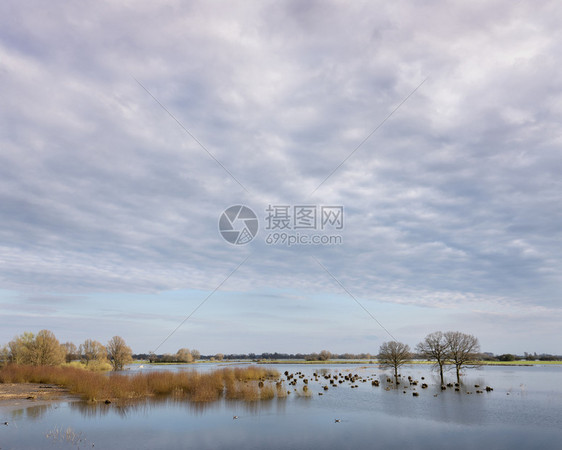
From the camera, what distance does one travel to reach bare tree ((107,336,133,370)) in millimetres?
116625

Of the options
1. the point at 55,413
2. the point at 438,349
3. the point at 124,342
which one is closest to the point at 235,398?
the point at 55,413

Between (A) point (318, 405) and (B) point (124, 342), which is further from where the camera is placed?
(B) point (124, 342)

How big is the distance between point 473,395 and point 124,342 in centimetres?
10488

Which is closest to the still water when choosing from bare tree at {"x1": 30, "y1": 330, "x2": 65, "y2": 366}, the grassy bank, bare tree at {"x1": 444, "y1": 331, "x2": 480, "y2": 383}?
the grassy bank

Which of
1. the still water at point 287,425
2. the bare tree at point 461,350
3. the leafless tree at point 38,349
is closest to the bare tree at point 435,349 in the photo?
the bare tree at point 461,350

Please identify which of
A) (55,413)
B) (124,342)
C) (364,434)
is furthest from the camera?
(124,342)

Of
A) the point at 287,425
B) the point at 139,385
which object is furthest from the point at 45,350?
the point at 287,425

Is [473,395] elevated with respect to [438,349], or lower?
lower

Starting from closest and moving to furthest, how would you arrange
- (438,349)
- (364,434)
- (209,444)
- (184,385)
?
(209,444)
(364,434)
(184,385)
(438,349)

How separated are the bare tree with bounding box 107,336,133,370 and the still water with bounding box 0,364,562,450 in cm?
8489

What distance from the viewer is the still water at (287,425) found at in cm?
2452

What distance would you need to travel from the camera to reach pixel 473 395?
5228 centimetres

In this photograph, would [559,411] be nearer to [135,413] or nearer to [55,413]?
[135,413]

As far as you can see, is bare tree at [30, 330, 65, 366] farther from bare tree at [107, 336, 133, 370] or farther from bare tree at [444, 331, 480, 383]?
bare tree at [444, 331, 480, 383]
